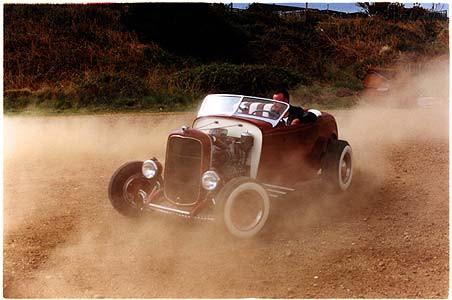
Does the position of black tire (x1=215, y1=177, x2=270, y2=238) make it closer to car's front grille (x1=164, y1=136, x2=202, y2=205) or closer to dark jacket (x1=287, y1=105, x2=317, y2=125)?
car's front grille (x1=164, y1=136, x2=202, y2=205)

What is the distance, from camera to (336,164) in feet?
Answer: 26.0

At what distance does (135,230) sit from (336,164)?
2965mm

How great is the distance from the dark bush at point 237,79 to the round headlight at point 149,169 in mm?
5336

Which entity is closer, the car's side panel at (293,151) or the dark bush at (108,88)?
the car's side panel at (293,151)

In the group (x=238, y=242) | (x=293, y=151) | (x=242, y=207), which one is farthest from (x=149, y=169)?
(x=293, y=151)

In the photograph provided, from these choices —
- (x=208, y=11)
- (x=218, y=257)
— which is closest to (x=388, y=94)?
(x=208, y=11)

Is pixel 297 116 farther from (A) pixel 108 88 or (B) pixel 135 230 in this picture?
(A) pixel 108 88

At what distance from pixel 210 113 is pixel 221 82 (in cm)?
539

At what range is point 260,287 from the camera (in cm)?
553

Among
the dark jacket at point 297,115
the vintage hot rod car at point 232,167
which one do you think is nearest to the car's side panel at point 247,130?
the vintage hot rod car at point 232,167

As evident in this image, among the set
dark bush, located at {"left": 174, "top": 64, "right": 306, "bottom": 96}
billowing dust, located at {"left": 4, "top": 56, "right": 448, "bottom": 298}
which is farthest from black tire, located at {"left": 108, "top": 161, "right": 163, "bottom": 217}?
dark bush, located at {"left": 174, "top": 64, "right": 306, "bottom": 96}

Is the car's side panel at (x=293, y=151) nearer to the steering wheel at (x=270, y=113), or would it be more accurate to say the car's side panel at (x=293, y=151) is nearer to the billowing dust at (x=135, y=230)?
the steering wheel at (x=270, y=113)

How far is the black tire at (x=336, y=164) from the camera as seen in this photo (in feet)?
26.1

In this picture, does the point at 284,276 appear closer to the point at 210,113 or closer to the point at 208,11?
the point at 210,113
